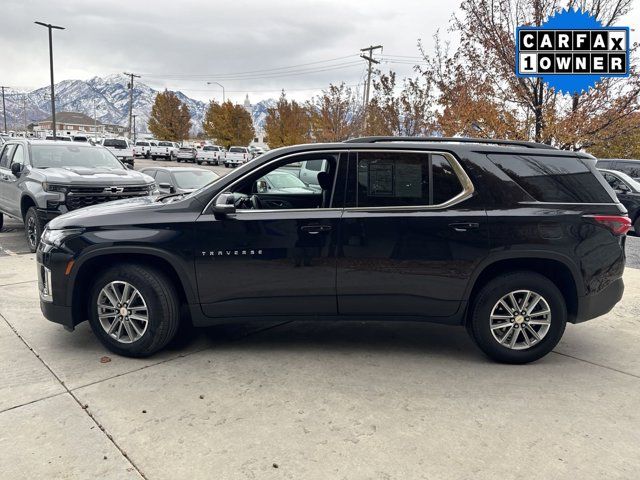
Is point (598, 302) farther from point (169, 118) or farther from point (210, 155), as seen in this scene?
point (169, 118)

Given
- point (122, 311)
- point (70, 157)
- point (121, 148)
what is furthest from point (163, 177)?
point (121, 148)

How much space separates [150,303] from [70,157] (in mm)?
6522

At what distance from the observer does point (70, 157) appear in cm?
920

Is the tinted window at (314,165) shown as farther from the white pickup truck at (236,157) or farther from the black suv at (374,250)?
the white pickup truck at (236,157)

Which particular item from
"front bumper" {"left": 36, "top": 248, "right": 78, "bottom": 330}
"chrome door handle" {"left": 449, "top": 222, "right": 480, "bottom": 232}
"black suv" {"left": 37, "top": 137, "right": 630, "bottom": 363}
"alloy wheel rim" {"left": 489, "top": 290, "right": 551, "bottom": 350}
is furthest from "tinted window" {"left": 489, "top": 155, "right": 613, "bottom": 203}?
"front bumper" {"left": 36, "top": 248, "right": 78, "bottom": 330}

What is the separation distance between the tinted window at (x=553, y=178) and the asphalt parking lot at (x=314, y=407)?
1381 millimetres

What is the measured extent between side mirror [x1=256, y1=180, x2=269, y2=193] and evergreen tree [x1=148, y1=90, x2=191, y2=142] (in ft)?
207

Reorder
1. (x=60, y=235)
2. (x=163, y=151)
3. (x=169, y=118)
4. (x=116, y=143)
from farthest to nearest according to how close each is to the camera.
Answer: (x=169, y=118) < (x=163, y=151) < (x=116, y=143) < (x=60, y=235)

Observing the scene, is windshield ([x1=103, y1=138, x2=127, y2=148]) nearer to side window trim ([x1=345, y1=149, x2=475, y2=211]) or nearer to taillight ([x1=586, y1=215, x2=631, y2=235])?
side window trim ([x1=345, y1=149, x2=475, y2=211])

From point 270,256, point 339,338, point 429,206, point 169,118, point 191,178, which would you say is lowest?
point 339,338

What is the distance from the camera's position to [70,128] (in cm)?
13750

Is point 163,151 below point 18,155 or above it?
above

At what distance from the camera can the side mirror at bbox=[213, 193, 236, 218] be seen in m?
3.81

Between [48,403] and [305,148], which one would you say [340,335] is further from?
[48,403]
